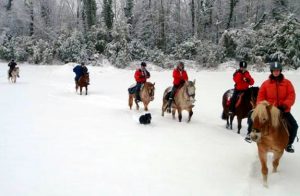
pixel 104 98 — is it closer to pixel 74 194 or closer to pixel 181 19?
pixel 74 194

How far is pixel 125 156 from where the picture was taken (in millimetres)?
7309

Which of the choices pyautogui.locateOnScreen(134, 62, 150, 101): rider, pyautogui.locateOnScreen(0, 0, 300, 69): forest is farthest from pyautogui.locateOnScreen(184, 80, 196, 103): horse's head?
pyautogui.locateOnScreen(0, 0, 300, 69): forest

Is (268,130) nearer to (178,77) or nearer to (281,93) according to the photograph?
(281,93)

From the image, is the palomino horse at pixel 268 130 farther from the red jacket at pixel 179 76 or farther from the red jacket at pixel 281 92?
the red jacket at pixel 179 76

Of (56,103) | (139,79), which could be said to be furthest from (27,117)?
(139,79)

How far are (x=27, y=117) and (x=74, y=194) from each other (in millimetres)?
6946

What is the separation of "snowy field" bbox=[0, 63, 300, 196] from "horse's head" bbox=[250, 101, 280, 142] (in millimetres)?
1098

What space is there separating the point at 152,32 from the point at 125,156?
3241 cm

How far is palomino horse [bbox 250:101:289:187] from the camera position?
17.3 feet

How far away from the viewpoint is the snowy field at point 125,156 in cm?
572

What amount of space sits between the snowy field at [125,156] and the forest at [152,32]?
18.6 meters

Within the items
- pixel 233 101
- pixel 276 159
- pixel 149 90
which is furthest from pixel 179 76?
pixel 276 159

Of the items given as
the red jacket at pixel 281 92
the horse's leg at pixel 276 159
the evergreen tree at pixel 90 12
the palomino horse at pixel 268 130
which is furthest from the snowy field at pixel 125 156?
the evergreen tree at pixel 90 12

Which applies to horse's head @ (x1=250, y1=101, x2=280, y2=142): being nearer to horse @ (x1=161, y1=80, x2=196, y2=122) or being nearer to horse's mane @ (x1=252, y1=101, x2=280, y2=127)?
horse's mane @ (x1=252, y1=101, x2=280, y2=127)
